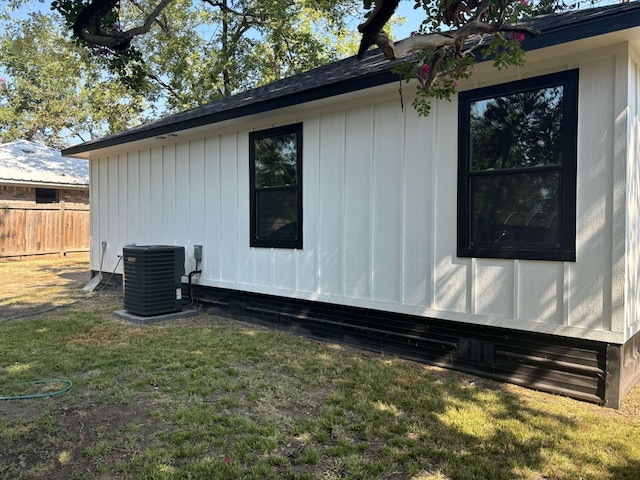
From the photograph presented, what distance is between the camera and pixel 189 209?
24.0ft

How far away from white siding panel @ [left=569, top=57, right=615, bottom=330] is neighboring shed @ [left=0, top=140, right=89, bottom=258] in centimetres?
1597

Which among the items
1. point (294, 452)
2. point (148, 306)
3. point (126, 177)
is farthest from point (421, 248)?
point (126, 177)

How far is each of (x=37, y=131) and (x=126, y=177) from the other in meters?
27.4

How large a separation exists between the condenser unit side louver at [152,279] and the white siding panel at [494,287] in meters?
4.25

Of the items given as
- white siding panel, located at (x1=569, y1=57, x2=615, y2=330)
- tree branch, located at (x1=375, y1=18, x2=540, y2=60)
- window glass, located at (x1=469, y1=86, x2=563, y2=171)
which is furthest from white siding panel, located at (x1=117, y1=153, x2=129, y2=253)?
white siding panel, located at (x1=569, y1=57, x2=615, y2=330)

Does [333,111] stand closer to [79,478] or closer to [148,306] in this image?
[148,306]

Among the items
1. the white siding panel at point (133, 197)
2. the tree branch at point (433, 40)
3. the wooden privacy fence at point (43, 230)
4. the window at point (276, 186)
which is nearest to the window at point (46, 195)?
the wooden privacy fence at point (43, 230)

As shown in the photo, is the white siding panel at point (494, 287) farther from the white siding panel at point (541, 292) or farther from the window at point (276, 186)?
the window at point (276, 186)

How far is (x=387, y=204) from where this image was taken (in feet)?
15.6

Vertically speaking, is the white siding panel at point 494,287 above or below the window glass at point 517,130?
below

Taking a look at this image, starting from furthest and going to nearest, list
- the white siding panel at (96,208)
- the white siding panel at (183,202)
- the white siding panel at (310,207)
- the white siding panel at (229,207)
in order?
1. the white siding panel at (96,208)
2. the white siding panel at (183,202)
3. the white siding panel at (229,207)
4. the white siding panel at (310,207)

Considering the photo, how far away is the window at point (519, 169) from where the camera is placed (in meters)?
3.64

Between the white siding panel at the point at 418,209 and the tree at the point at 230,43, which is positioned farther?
the tree at the point at 230,43

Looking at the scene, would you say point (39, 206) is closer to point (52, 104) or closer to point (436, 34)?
point (436, 34)
